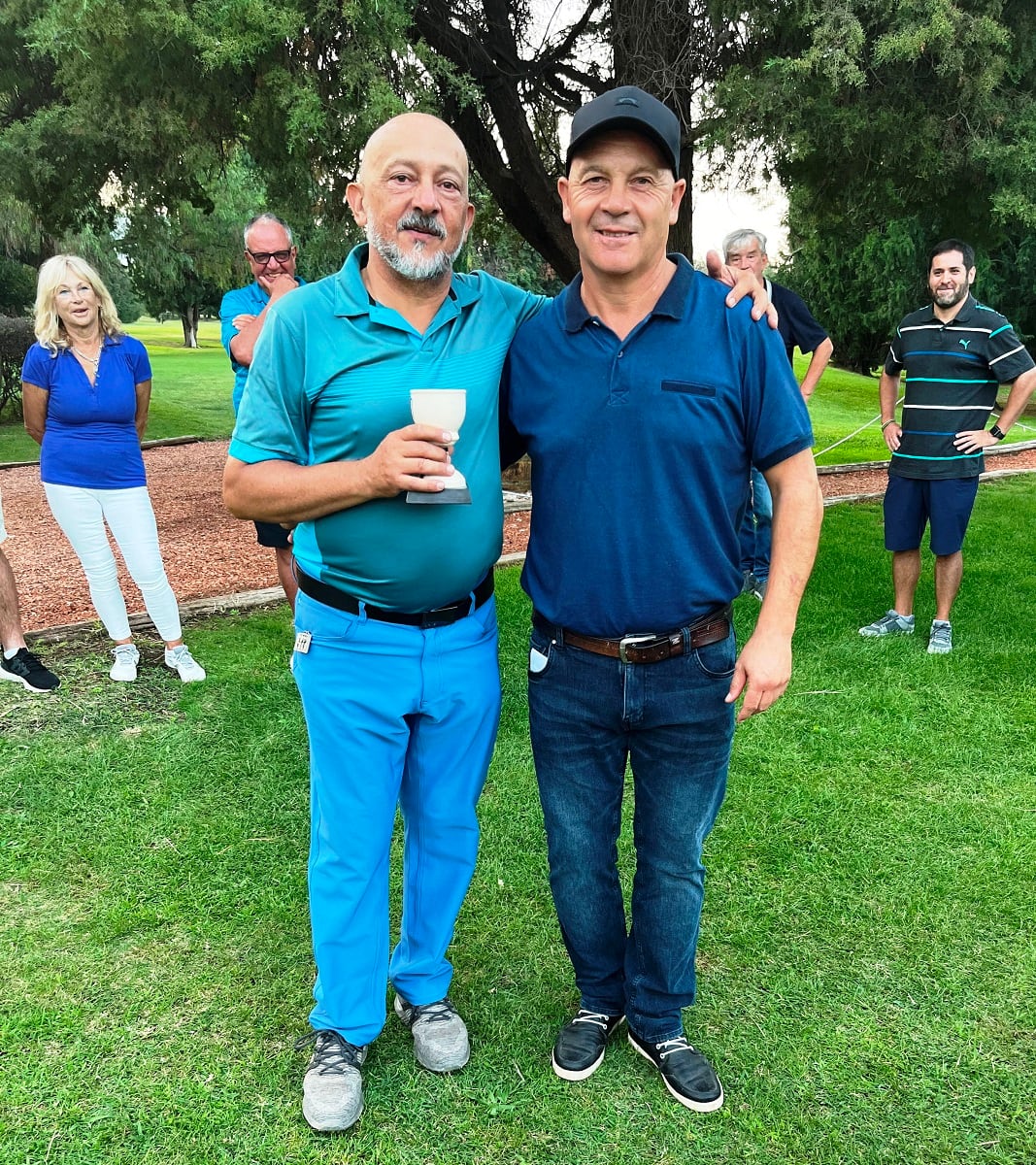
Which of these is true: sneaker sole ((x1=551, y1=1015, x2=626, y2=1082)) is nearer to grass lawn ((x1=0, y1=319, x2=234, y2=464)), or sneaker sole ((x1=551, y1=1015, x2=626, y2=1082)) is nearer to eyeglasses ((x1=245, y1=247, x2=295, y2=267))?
eyeglasses ((x1=245, y1=247, x2=295, y2=267))

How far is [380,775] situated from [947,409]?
4.97 m

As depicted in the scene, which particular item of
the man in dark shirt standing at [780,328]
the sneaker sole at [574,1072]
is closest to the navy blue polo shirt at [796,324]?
the man in dark shirt standing at [780,328]

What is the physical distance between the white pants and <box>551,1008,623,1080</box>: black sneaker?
12.6 ft

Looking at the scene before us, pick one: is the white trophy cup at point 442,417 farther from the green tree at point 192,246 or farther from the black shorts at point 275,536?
the green tree at point 192,246

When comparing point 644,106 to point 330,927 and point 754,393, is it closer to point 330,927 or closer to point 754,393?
point 754,393

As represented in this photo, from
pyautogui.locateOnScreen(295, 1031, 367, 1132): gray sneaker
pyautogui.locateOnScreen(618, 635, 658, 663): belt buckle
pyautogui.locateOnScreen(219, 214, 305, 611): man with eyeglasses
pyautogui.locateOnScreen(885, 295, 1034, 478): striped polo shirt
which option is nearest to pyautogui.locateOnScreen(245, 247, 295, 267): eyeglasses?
pyautogui.locateOnScreen(219, 214, 305, 611): man with eyeglasses

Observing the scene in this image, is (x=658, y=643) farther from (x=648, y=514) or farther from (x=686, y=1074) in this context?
(x=686, y=1074)

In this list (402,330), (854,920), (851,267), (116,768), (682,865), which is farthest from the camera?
(851,267)

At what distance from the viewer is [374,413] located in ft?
7.57

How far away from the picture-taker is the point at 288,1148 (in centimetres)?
247

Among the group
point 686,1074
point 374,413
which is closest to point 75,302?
point 374,413

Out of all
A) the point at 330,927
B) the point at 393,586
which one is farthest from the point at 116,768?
the point at 393,586

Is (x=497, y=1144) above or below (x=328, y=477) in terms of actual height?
below

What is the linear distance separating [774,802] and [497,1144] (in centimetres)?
211
